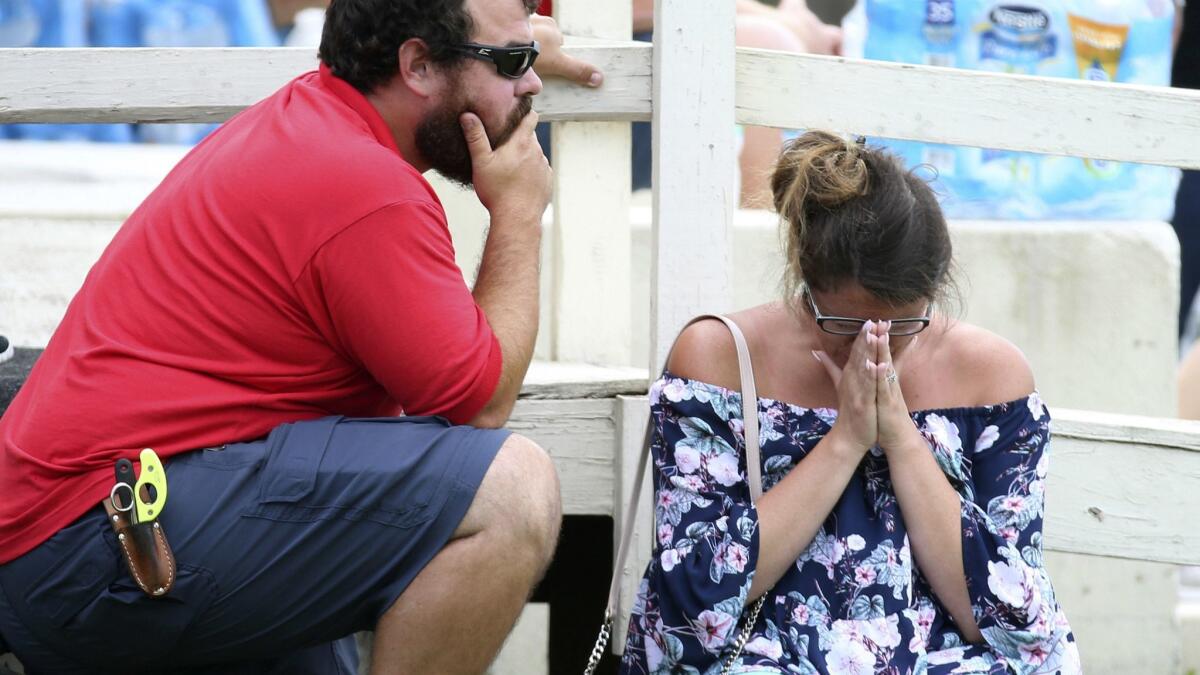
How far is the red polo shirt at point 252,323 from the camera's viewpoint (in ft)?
7.54

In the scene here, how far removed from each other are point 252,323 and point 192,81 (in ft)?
2.84

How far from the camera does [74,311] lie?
2.45 m

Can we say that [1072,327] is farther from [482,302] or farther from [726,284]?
[482,302]

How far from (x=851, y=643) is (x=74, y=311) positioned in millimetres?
1326

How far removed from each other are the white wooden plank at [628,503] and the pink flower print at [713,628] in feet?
2.01

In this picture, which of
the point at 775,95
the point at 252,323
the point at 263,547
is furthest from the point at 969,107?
the point at 263,547

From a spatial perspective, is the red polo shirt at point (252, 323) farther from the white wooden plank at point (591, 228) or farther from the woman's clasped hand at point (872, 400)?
the white wooden plank at point (591, 228)

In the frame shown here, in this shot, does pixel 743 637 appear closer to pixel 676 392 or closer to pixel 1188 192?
pixel 676 392

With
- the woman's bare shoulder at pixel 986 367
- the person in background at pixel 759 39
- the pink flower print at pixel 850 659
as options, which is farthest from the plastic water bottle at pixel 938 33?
the pink flower print at pixel 850 659

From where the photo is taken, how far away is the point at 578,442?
10.5 ft

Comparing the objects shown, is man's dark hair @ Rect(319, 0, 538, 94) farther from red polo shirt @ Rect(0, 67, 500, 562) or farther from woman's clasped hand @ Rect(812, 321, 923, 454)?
woman's clasped hand @ Rect(812, 321, 923, 454)

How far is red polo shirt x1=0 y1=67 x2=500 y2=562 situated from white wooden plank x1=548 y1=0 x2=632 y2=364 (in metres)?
1.14

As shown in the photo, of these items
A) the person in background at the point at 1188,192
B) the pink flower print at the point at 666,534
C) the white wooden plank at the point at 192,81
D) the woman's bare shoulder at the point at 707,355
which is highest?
the white wooden plank at the point at 192,81

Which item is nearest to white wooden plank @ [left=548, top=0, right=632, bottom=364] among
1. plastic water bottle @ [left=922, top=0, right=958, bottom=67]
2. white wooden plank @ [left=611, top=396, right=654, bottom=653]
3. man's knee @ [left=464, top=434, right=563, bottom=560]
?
white wooden plank @ [left=611, top=396, right=654, bottom=653]
